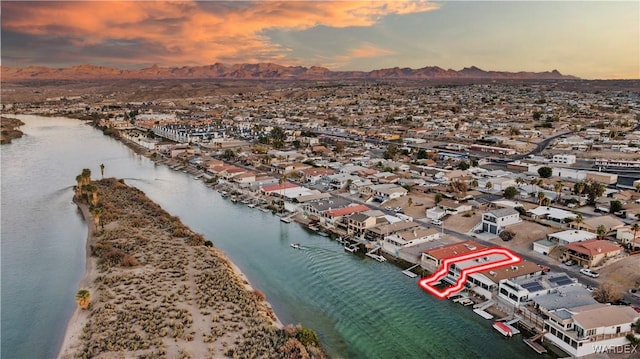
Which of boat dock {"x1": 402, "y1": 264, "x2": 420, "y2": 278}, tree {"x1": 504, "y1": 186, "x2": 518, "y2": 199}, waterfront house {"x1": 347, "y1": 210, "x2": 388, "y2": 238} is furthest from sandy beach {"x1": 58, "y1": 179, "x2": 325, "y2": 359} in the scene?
tree {"x1": 504, "y1": 186, "x2": 518, "y2": 199}

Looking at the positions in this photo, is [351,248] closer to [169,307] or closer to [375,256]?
[375,256]

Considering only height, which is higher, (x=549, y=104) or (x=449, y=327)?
(x=549, y=104)

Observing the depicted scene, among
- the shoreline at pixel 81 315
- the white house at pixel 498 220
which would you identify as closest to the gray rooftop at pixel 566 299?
the white house at pixel 498 220

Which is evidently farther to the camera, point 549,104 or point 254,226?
point 549,104

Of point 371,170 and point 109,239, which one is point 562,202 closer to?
point 371,170

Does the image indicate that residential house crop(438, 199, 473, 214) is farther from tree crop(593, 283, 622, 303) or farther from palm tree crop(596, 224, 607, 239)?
Answer: tree crop(593, 283, 622, 303)

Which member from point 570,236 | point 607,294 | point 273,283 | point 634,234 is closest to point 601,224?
point 634,234

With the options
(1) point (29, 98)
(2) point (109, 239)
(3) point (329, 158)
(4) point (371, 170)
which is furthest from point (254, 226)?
(1) point (29, 98)
